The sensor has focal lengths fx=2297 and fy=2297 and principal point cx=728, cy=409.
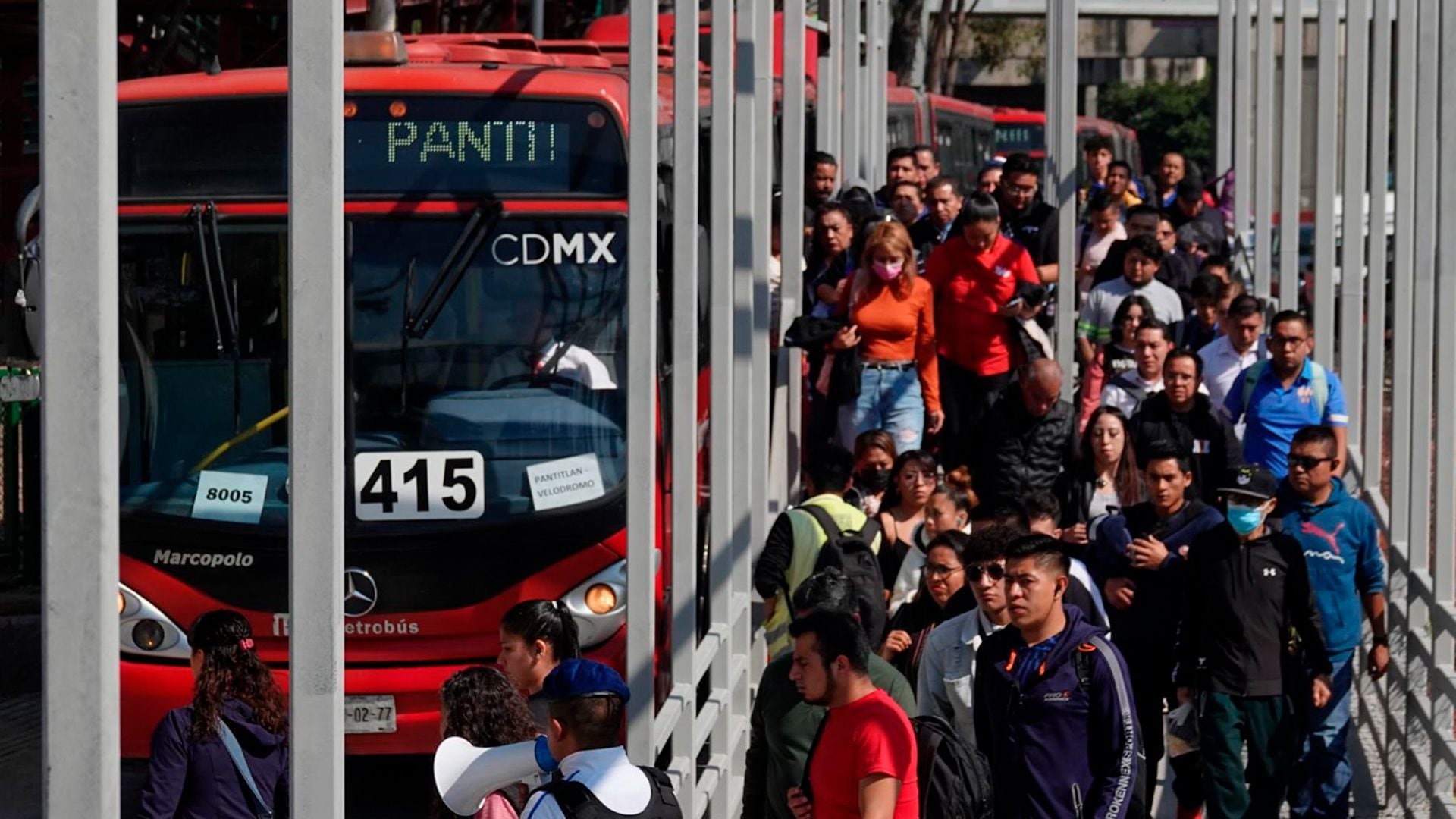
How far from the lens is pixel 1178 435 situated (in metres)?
10.2

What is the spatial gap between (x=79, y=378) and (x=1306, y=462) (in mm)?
6705

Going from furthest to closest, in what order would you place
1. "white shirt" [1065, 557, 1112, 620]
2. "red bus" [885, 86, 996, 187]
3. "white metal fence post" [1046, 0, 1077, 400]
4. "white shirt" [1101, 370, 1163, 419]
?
"red bus" [885, 86, 996, 187] < "white metal fence post" [1046, 0, 1077, 400] < "white shirt" [1101, 370, 1163, 419] < "white shirt" [1065, 557, 1112, 620]

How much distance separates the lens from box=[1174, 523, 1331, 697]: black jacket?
8.62m

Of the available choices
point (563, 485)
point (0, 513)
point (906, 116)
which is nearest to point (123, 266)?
point (563, 485)

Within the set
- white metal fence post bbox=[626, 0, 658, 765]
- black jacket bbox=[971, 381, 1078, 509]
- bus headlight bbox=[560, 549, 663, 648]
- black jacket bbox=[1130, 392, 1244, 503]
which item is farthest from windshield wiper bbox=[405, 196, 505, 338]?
black jacket bbox=[1130, 392, 1244, 503]

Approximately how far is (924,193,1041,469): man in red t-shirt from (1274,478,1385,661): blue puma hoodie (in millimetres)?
2693

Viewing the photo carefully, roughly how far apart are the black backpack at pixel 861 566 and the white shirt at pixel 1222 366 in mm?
4068

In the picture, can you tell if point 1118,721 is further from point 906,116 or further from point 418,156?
point 906,116

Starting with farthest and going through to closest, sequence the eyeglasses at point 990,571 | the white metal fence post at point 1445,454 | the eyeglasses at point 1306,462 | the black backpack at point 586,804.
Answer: the white metal fence post at point 1445,454, the eyeglasses at point 1306,462, the eyeglasses at point 990,571, the black backpack at point 586,804

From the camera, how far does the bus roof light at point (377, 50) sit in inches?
370

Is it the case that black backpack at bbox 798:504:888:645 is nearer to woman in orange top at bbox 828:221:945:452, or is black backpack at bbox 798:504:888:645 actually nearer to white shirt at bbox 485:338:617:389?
white shirt at bbox 485:338:617:389

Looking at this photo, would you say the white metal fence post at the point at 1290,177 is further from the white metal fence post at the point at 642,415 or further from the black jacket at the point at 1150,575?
the white metal fence post at the point at 642,415

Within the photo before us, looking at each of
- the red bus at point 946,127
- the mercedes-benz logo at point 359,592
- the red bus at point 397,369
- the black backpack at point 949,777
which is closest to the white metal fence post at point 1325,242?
the red bus at point 397,369

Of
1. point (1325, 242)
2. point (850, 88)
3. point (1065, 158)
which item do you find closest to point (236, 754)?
point (1065, 158)
